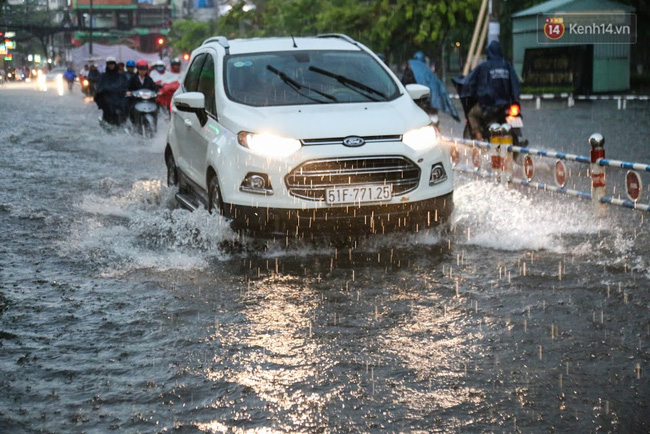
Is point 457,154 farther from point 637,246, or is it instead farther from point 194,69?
point 637,246

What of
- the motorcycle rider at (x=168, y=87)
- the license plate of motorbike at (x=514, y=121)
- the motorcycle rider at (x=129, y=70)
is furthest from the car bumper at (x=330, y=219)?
the motorcycle rider at (x=168, y=87)

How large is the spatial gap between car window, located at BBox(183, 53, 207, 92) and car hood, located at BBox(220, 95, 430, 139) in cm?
173

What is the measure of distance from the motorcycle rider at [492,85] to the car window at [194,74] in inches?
229

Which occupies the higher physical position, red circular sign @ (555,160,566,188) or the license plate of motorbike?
the license plate of motorbike

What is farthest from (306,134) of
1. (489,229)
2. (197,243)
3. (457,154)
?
(457,154)

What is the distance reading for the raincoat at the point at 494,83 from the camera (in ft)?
52.2

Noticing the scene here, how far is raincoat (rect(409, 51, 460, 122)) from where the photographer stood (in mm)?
18125

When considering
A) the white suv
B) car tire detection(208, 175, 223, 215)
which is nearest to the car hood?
the white suv

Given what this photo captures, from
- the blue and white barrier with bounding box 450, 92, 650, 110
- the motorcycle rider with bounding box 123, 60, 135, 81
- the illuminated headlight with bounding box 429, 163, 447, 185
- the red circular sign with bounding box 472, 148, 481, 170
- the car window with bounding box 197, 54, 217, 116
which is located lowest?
the blue and white barrier with bounding box 450, 92, 650, 110

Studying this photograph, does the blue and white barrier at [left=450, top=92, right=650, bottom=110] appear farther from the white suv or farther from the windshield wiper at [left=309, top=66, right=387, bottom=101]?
the white suv

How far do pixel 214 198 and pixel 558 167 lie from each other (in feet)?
13.9

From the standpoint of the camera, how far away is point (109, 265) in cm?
843

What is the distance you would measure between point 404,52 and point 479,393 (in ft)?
146

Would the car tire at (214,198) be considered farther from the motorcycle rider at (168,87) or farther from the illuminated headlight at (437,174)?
the motorcycle rider at (168,87)
